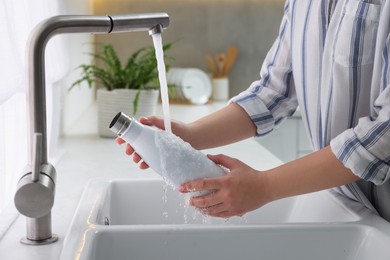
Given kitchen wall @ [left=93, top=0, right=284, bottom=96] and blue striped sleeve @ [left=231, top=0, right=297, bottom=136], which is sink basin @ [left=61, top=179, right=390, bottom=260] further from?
kitchen wall @ [left=93, top=0, right=284, bottom=96]

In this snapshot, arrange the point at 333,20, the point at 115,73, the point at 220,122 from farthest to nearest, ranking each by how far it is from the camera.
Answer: the point at 115,73
the point at 220,122
the point at 333,20

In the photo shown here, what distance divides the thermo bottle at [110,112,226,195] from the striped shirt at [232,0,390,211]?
209 mm

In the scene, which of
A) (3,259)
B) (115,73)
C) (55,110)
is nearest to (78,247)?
(3,259)

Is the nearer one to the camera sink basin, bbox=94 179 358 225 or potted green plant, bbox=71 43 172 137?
sink basin, bbox=94 179 358 225

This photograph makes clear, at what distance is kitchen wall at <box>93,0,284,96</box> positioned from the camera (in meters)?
3.53

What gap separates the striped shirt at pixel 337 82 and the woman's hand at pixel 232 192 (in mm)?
125

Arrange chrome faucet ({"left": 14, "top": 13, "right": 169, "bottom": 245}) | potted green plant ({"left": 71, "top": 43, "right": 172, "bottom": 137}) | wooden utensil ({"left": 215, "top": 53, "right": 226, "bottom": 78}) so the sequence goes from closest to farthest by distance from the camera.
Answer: chrome faucet ({"left": 14, "top": 13, "right": 169, "bottom": 245}) < potted green plant ({"left": 71, "top": 43, "right": 172, "bottom": 137}) < wooden utensil ({"left": 215, "top": 53, "right": 226, "bottom": 78})

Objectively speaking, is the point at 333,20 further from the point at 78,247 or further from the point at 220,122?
the point at 78,247

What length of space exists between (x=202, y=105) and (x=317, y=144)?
193cm

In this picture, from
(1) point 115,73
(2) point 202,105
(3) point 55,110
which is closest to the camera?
(3) point 55,110

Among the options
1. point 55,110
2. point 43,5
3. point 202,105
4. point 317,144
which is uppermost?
point 43,5

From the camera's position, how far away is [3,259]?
1.08 m

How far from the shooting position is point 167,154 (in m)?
1.13

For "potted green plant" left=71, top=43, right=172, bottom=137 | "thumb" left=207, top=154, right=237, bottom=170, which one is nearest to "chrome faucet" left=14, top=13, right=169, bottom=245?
"thumb" left=207, top=154, right=237, bottom=170
